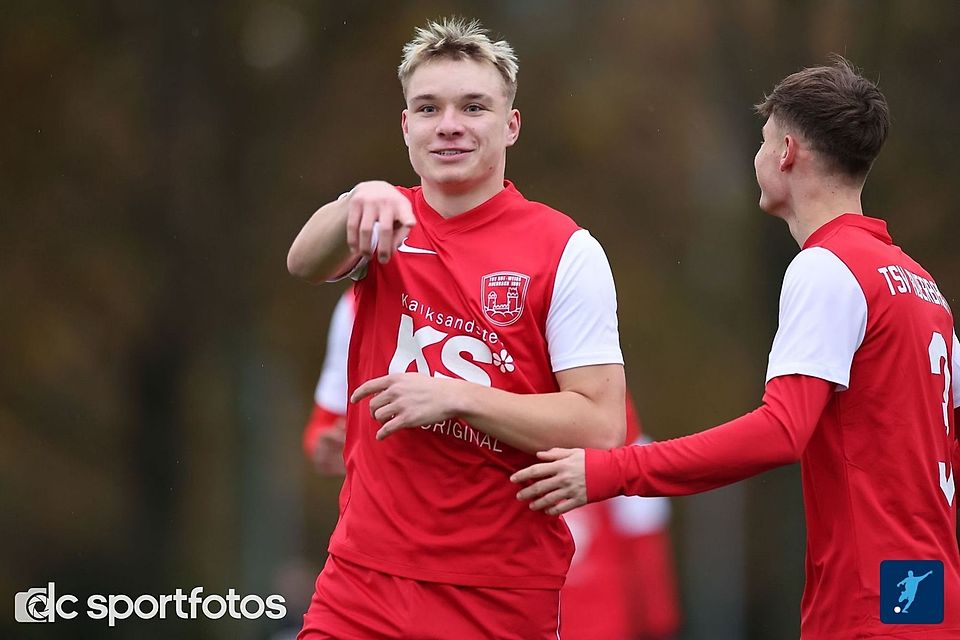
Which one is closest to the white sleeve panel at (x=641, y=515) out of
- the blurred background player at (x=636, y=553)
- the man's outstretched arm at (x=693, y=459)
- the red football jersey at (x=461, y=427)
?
the blurred background player at (x=636, y=553)

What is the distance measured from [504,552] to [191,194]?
2.51 metres

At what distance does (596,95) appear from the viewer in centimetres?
481

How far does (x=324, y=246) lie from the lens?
9.05 feet

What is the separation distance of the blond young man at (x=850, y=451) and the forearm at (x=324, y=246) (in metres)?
0.62

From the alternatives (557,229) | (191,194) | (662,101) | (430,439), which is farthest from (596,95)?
(430,439)

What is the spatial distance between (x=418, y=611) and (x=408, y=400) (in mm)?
469

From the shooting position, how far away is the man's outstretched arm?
2703 millimetres

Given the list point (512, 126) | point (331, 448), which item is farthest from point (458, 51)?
point (331, 448)

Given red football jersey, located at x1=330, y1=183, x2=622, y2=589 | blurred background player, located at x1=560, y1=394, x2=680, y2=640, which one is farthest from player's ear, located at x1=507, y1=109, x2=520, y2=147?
blurred background player, located at x1=560, y1=394, x2=680, y2=640

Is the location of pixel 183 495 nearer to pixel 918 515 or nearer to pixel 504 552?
pixel 504 552

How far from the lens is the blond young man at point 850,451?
272cm

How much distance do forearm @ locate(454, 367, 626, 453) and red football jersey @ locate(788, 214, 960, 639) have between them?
0.37 m

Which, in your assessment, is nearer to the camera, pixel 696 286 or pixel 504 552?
pixel 504 552

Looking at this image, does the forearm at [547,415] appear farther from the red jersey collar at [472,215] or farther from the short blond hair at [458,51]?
the short blond hair at [458,51]
